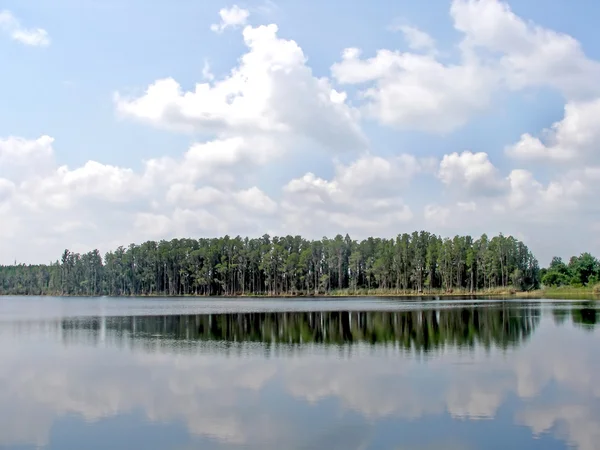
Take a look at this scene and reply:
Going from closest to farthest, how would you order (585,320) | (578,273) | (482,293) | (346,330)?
(346,330) < (585,320) < (578,273) < (482,293)

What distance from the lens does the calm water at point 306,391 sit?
15734mm

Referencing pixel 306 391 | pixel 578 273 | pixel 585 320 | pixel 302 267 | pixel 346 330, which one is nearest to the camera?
pixel 306 391

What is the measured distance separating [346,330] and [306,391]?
73.1ft

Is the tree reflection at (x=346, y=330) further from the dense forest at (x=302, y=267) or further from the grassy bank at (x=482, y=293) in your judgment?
the dense forest at (x=302, y=267)

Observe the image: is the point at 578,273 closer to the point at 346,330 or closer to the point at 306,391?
the point at 346,330

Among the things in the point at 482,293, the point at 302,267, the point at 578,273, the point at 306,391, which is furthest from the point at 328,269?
the point at 306,391

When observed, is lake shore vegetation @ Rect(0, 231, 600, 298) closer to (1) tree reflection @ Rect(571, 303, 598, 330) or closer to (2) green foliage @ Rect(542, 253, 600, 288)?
(2) green foliage @ Rect(542, 253, 600, 288)

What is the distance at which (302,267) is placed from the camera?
152 m

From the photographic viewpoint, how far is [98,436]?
16109 millimetres

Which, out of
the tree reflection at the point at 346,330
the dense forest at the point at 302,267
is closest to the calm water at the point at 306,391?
the tree reflection at the point at 346,330

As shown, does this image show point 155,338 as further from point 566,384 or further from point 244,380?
point 566,384

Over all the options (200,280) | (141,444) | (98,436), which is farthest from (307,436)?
(200,280)

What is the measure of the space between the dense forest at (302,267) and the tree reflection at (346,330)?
78686 mm

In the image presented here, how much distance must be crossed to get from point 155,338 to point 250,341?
6976 mm
